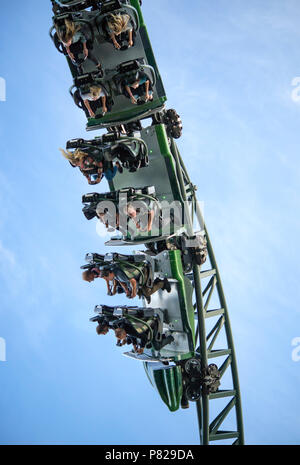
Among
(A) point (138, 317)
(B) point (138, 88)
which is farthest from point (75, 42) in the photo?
(A) point (138, 317)

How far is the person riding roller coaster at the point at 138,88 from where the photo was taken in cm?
610

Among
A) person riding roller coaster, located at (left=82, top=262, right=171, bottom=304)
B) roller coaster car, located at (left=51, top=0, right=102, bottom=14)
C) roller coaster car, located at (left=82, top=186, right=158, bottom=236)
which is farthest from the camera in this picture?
person riding roller coaster, located at (left=82, top=262, right=171, bottom=304)

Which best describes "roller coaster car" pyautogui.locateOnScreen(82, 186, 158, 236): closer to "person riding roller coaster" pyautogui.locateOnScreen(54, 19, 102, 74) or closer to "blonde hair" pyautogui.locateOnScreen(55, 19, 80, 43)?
"person riding roller coaster" pyautogui.locateOnScreen(54, 19, 102, 74)

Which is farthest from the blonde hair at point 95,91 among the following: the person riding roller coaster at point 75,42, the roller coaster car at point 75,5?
the roller coaster car at point 75,5

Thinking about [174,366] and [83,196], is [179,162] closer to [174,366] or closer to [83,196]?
[83,196]

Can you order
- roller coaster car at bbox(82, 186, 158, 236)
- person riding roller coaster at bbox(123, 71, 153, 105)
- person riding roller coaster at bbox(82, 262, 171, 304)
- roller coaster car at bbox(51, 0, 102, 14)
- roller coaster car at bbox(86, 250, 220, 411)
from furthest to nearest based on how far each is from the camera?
roller coaster car at bbox(86, 250, 220, 411), person riding roller coaster at bbox(82, 262, 171, 304), roller coaster car at bbox(82, 186, 158, 236), person riding roller coaster at bbox(123, 71, 153, 105), roller coaster car at bbox(51, 0, 102, 14)

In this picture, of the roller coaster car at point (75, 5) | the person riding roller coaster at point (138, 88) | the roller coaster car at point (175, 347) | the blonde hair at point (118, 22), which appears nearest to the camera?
the blonde hair at point (118, 22)

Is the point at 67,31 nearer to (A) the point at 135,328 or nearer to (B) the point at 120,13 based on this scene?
(B) the point at 120,13

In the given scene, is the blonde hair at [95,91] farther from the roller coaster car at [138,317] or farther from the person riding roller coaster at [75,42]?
the roller coaster car at [138,317]

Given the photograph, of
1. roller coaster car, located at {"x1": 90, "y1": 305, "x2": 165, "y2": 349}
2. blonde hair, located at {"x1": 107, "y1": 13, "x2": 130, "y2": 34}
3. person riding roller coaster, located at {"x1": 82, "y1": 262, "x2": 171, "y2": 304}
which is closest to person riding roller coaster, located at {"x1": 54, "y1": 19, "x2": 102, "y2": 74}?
blonde hair, located at {"x1": 107, "y1": 13, "x2": 130, "y2": 34}

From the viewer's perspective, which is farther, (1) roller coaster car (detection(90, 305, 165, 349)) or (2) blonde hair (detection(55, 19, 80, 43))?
(1) roller coaster car (detection(90, 305, 165, 349))

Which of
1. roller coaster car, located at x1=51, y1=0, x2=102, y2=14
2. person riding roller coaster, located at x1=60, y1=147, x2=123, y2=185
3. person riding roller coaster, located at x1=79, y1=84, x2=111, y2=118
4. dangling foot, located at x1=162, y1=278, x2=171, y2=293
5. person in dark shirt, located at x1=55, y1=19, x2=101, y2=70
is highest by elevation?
roller coaster car, located at x1=51, y1=0, x2=102, y2=14

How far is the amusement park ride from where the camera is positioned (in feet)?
19.8
